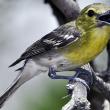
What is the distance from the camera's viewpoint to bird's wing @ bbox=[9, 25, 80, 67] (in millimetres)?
5817

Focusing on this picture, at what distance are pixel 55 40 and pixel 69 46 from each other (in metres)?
0.20

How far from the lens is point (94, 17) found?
18.4 feet

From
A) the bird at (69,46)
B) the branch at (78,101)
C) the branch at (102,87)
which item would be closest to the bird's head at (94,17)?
the bird at (69,46)

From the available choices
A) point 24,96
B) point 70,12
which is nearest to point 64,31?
point 70,12

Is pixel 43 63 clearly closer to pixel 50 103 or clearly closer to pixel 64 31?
pixel 64 31

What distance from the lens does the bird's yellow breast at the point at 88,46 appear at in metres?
5.59

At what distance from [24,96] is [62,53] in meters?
1.69

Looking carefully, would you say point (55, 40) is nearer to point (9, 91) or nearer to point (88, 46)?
point (88, 46)

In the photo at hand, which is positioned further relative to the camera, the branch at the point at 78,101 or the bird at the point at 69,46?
the bird at the point at 69,46

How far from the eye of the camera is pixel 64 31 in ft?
19.5

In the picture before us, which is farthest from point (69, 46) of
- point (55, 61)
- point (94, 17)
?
point (94, 17)

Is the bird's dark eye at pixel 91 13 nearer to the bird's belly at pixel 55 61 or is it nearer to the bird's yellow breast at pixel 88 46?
the bird's yellow breast at pixel 88 46

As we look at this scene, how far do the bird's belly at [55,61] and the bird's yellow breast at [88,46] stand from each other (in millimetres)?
49

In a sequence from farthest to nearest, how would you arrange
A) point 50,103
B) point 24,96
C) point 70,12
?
point 24,96 < point 50,103 < point 70,12
